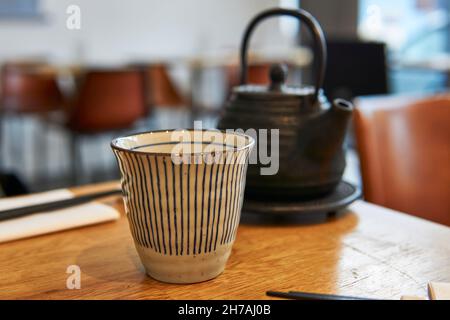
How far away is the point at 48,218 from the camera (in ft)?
2.22

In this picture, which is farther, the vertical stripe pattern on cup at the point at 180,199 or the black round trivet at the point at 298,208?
the black round trivet at the point at 298,208

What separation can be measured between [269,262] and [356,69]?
210 cm

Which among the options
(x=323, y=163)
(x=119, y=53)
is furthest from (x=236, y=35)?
→ (x=323, y=163)

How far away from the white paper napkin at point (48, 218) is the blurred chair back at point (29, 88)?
7.46 ft

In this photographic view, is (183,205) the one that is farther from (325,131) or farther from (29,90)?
(29,90)

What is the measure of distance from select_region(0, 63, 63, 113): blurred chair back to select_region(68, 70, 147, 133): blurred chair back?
0.26m

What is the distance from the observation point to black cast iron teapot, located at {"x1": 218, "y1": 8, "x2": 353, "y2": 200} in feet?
2.24

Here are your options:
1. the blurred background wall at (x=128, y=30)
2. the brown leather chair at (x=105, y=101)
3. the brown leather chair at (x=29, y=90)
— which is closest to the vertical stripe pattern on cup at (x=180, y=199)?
the brown leather chair at (x=105, y=101)

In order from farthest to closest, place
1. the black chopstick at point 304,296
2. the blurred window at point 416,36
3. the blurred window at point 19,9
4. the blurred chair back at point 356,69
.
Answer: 1. the blurred window at point 416,36
2. the blurred window at point 19,9
3. the blurred chair back at point 356,69
4. the black chopstick at point 304,296

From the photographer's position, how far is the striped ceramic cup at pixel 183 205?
47cm

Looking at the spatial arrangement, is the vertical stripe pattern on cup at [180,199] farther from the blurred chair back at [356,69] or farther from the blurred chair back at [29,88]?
the blurred chair back at [29,88]

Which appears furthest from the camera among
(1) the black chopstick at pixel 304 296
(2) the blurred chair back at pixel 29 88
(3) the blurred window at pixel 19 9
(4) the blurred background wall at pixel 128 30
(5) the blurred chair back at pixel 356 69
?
(4) the blurred background wall at pixel 128 30

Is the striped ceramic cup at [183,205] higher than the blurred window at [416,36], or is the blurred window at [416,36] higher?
the blurred window at [416,36]
